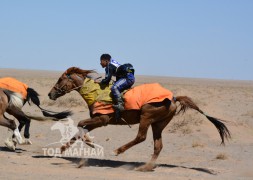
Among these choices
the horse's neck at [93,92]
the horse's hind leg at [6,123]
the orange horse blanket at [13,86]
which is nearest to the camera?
the horse's neck at [93,92]

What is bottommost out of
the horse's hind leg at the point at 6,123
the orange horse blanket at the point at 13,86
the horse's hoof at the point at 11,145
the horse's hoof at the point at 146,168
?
the horse's hoof at the point at 11,145

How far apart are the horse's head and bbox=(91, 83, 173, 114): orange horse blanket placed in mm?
897

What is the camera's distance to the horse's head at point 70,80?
36.3 feet

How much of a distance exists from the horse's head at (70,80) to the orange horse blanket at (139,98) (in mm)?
897

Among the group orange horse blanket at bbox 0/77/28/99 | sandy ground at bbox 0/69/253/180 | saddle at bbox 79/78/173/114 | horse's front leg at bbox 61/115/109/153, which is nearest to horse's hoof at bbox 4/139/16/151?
sandy ground at bbox 0/69/253/180

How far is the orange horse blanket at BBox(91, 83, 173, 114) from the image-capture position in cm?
1025

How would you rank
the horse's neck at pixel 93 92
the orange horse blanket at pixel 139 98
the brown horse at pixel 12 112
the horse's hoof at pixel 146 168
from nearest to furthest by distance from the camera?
the horse's hoof at pixel 146 168, the orange horse blanket at pixel 139 98, the horse's neck at pixel 93 92, the brown horse at pixel 12 112

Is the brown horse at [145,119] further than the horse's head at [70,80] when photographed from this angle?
No

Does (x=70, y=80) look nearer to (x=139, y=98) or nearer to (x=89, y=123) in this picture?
(x=89, y=123)

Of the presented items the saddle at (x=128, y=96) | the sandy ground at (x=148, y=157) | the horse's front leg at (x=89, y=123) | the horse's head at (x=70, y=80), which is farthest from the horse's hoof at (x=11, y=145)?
the saddle at (x=128, y=96)

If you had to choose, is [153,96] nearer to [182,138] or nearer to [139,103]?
[139,103]

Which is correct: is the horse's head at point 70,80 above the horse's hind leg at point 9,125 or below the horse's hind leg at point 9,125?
above

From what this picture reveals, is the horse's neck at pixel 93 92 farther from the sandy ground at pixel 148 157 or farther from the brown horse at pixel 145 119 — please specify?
the sandy ground at pixel 148 157

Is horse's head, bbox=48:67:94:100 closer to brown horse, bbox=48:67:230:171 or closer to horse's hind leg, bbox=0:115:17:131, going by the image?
brown horse, bbox=48:67:230:171
